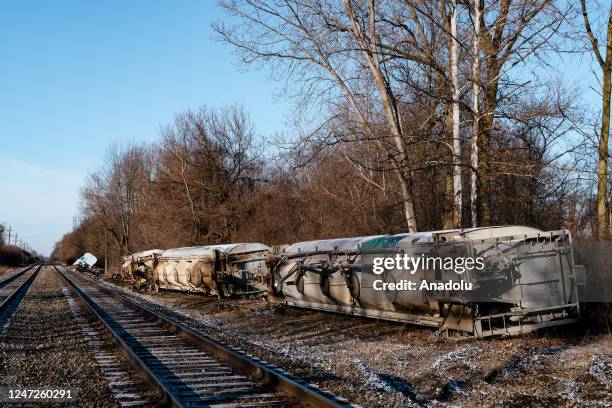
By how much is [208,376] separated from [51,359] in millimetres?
3616

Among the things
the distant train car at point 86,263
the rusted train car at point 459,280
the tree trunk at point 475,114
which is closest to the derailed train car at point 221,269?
the rusted train car at point 459,280

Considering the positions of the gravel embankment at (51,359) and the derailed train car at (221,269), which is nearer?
the gravel embankment at (51,359)

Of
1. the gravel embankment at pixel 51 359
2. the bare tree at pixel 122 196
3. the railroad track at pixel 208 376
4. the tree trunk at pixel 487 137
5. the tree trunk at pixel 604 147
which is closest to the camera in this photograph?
the railroad track at pixel 208 376

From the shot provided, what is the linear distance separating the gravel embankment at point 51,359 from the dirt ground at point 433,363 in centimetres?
289

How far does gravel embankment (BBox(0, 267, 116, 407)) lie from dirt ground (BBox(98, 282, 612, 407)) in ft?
9.47

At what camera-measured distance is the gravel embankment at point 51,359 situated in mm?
8648

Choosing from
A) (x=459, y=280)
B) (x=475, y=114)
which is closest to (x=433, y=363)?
(x=459, y=280)

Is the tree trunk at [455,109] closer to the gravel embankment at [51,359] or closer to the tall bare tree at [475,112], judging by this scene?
the tall bare tree at [475,112]

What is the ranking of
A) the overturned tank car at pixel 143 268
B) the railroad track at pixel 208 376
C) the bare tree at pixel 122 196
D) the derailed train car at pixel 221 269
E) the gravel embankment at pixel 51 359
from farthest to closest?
the bare tree at pixel 122 196 → the overturned tank car at pixel 143 268 → the derailed train car at pixel 221 269 → the gravel embankment at pixel 51 359 → the railroad track at pixel 208 376

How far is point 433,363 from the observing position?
9531mm

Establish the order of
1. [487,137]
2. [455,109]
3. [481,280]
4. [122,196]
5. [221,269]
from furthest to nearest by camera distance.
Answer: [122,196], [221,269], [487,137], [455,109], [481,280]

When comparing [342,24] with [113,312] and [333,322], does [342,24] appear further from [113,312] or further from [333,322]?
[113,312]

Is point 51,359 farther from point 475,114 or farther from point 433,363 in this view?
point 475,114

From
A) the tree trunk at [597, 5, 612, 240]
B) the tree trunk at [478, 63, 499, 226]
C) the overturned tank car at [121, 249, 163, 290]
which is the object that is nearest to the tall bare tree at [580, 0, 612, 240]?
the tree trunk at [597, 5, 612, 240]
